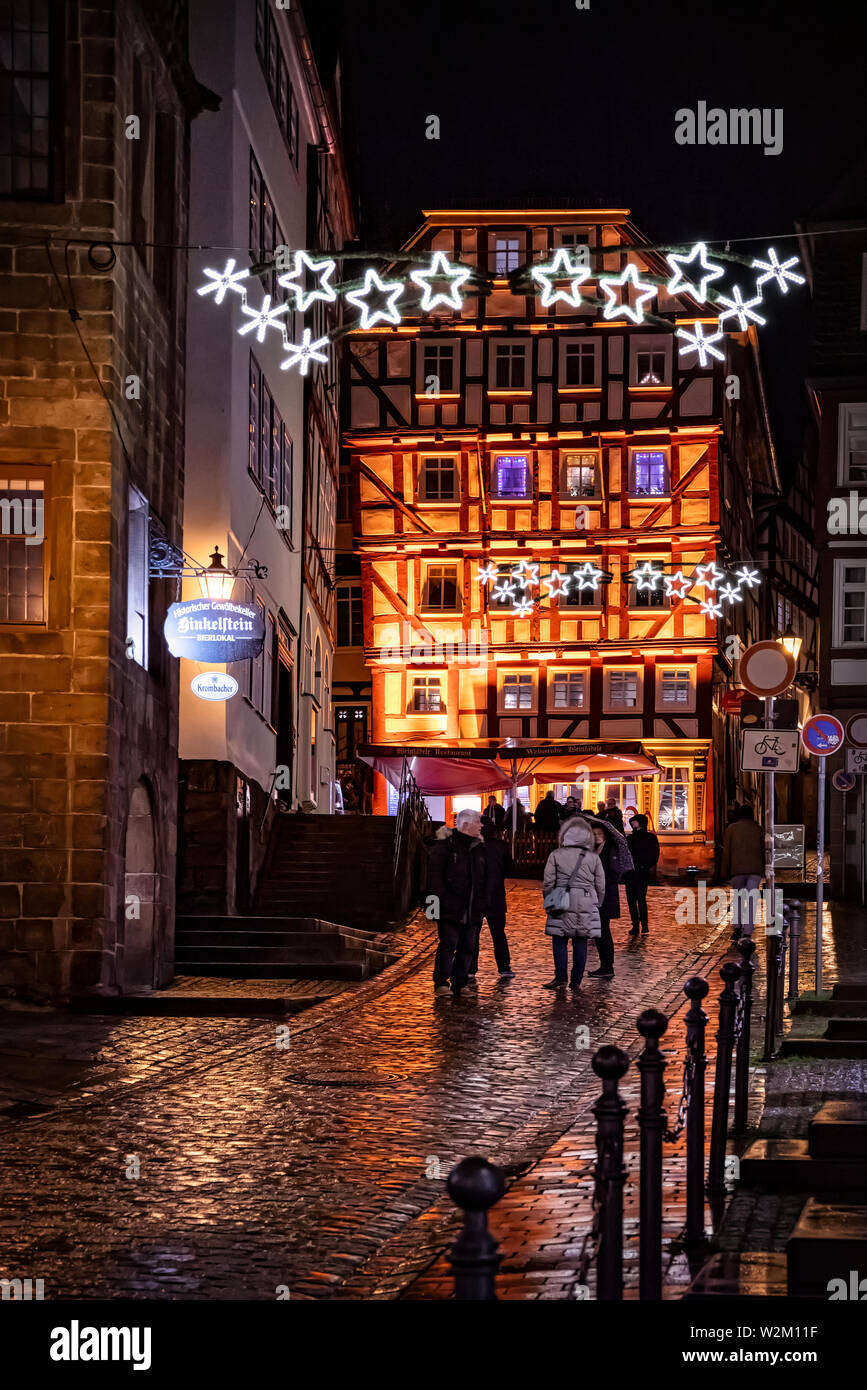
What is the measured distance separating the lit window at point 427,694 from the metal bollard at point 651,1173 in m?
49.6

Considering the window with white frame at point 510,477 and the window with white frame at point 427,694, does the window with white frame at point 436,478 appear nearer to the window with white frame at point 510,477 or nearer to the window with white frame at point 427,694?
the window with white frame at point 510,477

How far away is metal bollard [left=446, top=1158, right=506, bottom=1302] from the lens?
4.39m

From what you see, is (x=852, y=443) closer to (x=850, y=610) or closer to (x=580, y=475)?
(x=850, y=610)

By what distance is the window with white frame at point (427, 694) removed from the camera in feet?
188

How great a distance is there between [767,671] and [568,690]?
38.5m

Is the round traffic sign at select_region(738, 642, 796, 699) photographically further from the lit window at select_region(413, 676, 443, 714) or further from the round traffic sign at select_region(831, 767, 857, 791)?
the lit window at select_region(413, 676, 443, 714)

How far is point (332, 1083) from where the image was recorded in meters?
14.0

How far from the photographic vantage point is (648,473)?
56906 mm

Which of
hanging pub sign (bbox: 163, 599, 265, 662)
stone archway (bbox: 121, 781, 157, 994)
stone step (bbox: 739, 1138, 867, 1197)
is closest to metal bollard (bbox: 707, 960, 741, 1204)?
stone step (bbox: 739, 1138, 867, 1197)

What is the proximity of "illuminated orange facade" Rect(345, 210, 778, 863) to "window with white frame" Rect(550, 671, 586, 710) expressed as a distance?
0.13ft

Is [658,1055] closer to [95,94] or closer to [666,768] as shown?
[95,94]

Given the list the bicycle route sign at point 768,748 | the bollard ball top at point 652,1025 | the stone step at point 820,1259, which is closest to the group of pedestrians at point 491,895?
the bicycle route sign at point 768,748

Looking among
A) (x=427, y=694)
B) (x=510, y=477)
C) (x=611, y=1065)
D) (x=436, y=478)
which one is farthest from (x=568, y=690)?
(x=611, y=1065)

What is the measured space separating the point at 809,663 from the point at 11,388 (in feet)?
222
